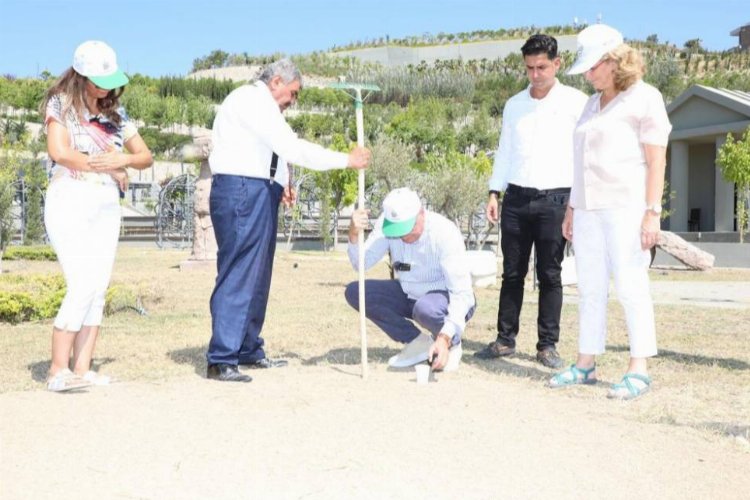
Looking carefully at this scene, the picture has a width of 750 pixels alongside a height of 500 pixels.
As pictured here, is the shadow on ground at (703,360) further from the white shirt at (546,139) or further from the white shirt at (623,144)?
the white shirt at (623,144)

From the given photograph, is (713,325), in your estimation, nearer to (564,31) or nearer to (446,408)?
(446,408)

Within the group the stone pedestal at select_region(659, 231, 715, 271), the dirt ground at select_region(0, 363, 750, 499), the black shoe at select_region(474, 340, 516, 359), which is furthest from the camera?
the stone pedestal at select_region(659, 231, 715, 271)

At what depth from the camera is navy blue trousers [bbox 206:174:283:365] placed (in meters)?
4.88

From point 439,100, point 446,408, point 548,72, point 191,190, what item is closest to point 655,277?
point 548,72

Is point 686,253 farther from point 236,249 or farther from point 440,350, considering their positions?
point 236,249

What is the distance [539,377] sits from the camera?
5266 mm

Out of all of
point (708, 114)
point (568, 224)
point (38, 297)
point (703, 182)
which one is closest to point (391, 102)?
point (703, 182)

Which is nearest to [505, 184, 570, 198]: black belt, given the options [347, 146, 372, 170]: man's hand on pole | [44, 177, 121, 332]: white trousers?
[347, 146, 372, 170]: man's hand on pole

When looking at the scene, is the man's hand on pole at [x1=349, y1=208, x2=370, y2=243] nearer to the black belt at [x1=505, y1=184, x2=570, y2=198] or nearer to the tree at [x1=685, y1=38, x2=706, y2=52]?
the black belt at [x1=505, y1=184, x2=570, y2=198]

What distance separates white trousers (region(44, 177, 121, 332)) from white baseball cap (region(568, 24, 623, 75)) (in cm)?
241

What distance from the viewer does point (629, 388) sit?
4637 millimetres

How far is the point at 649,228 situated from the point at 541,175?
1.07 m

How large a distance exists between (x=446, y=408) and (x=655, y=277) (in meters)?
11.4

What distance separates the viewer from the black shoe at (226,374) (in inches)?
192
